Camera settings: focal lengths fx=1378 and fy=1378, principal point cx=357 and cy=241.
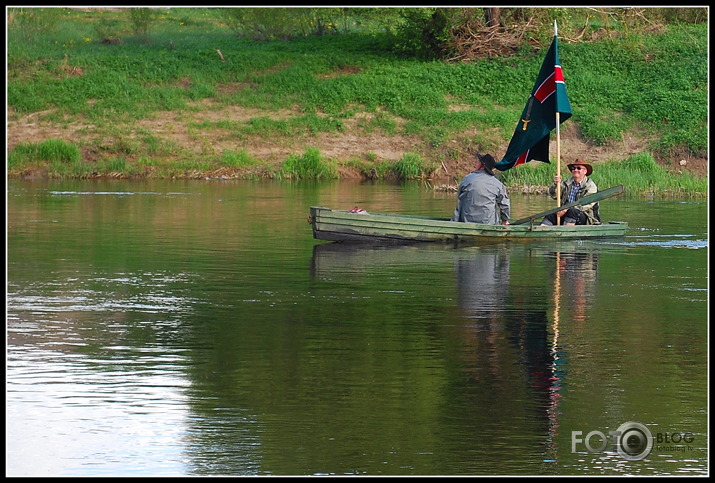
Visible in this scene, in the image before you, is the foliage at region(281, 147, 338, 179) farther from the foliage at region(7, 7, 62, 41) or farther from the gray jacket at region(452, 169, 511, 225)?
the gray jacket at region(452, 169, 511, 225)

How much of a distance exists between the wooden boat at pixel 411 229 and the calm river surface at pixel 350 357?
213 millimetres

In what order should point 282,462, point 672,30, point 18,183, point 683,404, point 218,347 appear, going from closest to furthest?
A: point 282,462 < point 683,404 < point 218,347 < point 18,183 < point 672,30

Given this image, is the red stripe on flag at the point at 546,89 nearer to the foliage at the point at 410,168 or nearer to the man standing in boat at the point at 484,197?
the man standing in boat at the point at 484,197

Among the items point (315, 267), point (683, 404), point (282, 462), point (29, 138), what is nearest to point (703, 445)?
point (683, 404)

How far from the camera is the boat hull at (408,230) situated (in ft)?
62.6

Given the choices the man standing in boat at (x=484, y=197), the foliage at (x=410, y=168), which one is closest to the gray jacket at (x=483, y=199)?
the man standing in boat at (x=484, y=197)

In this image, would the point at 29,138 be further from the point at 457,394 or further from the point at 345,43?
the point at 457,394

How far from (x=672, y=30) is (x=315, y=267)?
28212mm

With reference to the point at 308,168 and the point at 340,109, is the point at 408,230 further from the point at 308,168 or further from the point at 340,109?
the point at 340,109

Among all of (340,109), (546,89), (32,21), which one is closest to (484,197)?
(546,89)

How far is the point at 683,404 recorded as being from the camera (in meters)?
9.78

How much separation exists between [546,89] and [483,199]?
2.63 meters

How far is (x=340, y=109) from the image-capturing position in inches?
1453

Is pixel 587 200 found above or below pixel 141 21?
below
